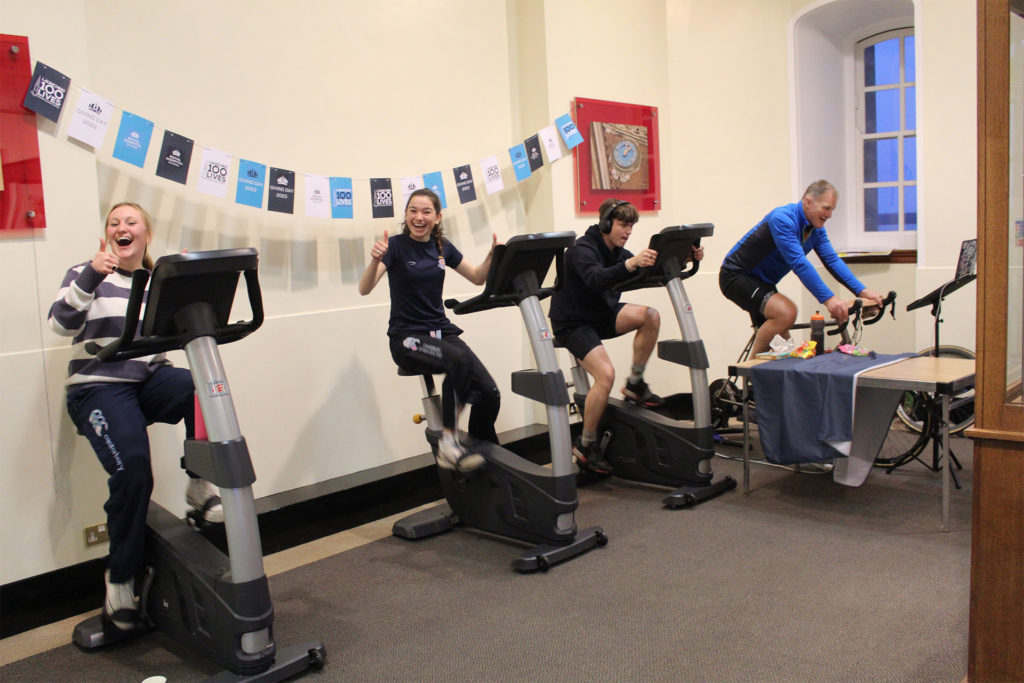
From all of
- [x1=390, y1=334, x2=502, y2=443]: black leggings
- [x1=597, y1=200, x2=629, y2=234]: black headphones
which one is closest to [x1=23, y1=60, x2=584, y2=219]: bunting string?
[x1=597, y1=200, x2=629, y2=234]: black headphones

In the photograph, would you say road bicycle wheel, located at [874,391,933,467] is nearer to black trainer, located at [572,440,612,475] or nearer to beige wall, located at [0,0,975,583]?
beige wall, located at [0,0,975,583]

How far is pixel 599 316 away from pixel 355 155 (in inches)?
61.4

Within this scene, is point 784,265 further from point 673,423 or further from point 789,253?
point 673,423

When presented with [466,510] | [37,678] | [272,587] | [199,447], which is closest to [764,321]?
[466,510]

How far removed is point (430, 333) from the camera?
3793 mm

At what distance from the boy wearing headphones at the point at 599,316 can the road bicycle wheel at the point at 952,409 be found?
141 centimetres

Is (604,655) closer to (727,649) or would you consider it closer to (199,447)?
(727,649)

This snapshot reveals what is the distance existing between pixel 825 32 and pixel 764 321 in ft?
9.39

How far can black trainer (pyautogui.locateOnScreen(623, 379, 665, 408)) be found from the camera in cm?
459

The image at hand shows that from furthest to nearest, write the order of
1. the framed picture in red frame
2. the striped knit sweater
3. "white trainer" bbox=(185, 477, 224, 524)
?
the framed picture in red frame
"white trainer" bbox=(185, 477, 224, 524)
the striped knit sweater

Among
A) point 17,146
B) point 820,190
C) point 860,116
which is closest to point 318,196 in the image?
point 17,146

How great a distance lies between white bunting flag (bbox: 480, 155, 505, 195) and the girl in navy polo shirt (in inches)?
42.8

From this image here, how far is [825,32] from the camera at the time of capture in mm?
6410

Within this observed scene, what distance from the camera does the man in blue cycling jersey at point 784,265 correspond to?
177 inches
